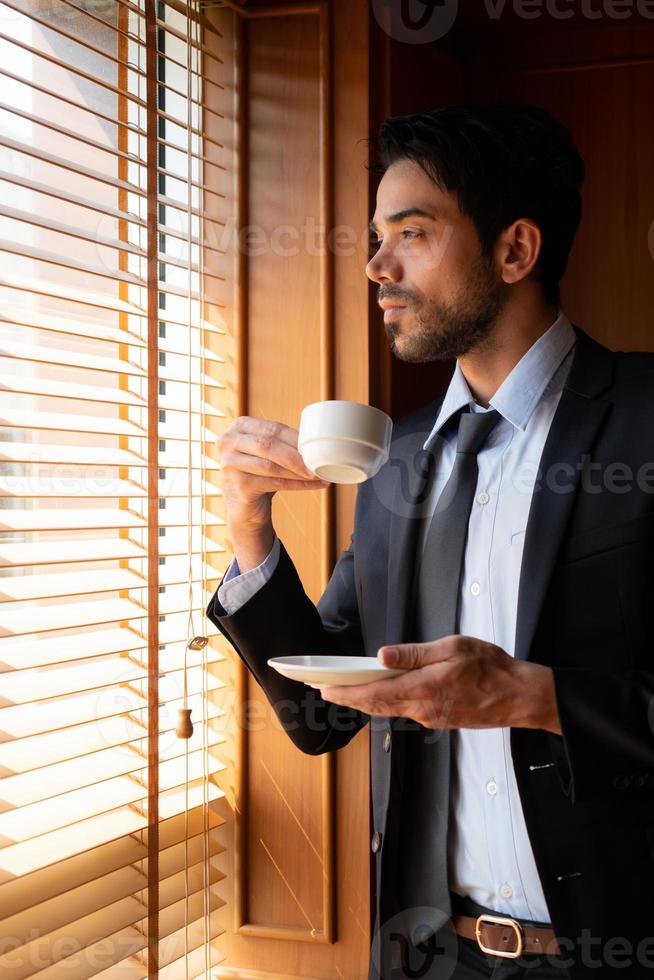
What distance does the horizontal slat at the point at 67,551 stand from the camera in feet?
4.55

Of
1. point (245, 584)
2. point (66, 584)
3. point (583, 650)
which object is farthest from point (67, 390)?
point (583, 650)

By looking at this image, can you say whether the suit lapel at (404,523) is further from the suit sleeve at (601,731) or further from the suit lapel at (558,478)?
the suit sleeve at (601,731)

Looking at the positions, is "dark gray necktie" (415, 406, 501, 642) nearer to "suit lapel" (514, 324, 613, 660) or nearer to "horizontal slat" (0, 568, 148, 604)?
"suit lapel" (514, 324, 613, 660)

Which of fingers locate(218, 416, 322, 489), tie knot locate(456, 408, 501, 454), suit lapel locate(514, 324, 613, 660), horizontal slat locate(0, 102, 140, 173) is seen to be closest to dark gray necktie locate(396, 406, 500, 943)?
tie knot locate(456, 408, 501, 454)

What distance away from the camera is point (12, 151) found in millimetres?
1461

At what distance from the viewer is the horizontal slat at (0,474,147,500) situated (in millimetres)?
1408

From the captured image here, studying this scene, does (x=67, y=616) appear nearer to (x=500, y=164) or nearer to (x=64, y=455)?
(x=64, y=455)

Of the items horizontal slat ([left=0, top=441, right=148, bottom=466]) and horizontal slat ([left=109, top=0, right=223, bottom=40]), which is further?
horizontal slat ([left=109, top=0, right=223, bottom=40])

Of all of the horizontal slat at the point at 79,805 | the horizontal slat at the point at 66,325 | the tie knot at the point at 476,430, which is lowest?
the horizontal slat at the point at 79,805

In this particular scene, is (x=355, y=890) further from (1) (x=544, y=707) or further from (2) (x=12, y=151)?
(2) (x=12, y=151)

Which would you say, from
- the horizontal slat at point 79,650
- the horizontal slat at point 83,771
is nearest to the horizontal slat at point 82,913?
the horizontal slat at point 83,771

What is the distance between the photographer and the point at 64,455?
1.50m

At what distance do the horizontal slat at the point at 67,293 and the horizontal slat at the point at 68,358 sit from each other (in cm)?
8

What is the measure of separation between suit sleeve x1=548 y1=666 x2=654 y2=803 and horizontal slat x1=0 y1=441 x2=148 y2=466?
73cm
